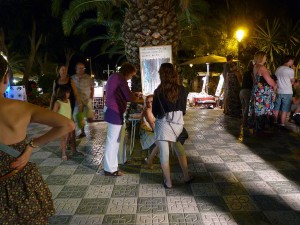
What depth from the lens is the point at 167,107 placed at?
165 inches

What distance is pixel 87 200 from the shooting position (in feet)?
13.5

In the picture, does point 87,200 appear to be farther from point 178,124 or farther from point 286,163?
point 286,163

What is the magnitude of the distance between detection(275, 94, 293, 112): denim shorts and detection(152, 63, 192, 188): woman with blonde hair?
3.93 meters

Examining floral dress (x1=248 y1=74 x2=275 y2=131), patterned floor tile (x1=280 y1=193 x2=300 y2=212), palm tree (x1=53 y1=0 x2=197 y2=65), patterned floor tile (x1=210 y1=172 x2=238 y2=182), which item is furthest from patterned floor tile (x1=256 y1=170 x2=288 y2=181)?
palm tree (x1=53 y1=0 x2=197 y2=65)

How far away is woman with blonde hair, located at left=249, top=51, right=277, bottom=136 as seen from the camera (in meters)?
6.55

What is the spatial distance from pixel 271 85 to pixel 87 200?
184 inches

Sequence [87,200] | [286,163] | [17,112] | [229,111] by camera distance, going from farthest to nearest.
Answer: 1. [229,111]
2. [286,163]
3. [87,200]
4. [17,112]

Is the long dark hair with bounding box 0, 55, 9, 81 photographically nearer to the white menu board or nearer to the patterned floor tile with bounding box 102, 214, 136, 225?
the patterned floor tile with bounding box 102, 214, 136, 225

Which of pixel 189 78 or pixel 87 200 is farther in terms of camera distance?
pixel 189 78

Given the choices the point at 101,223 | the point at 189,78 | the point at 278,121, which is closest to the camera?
the point at 101,223

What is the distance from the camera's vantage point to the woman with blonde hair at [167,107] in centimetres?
416

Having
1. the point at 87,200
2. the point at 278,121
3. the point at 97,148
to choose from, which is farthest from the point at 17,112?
the point at 278,121

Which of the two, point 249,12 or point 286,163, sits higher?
point 249,12

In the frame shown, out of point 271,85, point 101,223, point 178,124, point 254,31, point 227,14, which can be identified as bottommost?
point 101,223
